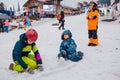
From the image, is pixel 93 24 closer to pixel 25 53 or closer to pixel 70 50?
pixel 70 50

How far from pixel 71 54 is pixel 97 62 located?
0.82 m

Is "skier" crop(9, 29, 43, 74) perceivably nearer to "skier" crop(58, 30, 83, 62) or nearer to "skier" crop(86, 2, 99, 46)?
"skier" crop(58, 30, 83, 62)

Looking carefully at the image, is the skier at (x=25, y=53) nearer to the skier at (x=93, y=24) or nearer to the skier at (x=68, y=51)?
the skier at (x=68, y=51)

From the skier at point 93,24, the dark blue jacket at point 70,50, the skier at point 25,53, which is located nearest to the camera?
the skier at point 25,53

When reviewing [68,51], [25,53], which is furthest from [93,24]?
[25,53]

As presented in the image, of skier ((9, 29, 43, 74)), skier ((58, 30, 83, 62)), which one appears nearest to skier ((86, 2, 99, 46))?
skier ((58, 30, 83, 62))

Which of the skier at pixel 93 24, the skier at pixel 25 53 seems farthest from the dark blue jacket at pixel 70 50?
the skier at pixel 93 24

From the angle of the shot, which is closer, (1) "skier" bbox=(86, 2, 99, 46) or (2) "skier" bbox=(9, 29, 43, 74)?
(2) "skier" bbox=(9, 29, 43, 74)

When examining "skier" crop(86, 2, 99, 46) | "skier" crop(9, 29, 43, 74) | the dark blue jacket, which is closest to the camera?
"skier" crop(9, 29, 43, 74)

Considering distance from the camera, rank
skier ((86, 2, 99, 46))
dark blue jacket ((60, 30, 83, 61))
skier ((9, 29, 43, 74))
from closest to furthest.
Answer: skier ((9, 29, 43, 74)) < dark blue jacket ((60, 30, 83, 61)) < skier ((86, 2, 99, 46))

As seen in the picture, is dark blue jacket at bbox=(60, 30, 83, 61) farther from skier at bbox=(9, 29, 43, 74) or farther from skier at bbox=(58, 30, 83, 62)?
skier at bbox=(9, 29, 43, 74)

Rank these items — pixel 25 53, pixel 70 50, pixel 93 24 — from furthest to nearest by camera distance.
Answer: pixel 93 24 < pixel 70 50 < pixel 25 53

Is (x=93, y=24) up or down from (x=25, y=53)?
up

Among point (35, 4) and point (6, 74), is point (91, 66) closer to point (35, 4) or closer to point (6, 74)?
point (6, 74)
